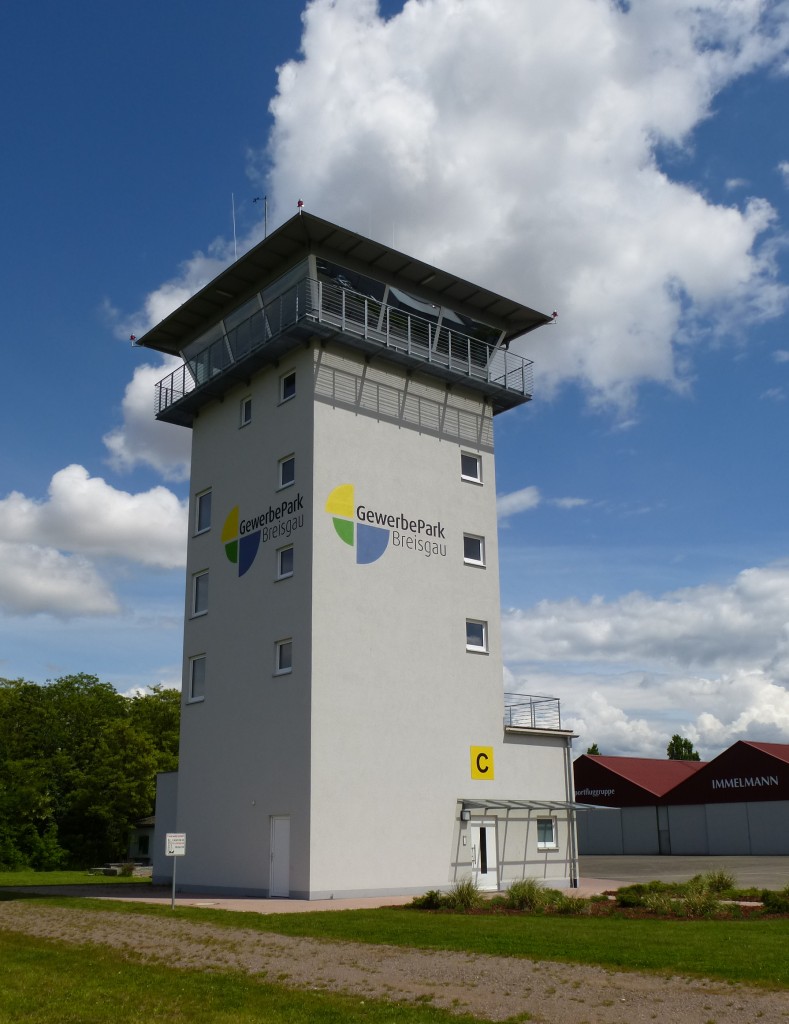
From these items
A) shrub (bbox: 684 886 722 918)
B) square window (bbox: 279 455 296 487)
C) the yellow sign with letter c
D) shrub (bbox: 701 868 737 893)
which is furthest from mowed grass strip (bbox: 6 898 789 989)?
square window (bbox: 279 455 296 487)

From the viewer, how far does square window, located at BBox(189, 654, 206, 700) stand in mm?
30188

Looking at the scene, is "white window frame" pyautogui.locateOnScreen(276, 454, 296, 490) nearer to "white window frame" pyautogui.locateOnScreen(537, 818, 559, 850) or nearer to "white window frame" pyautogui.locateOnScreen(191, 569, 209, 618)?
"white window frame" pyautogui.locateOnScreen(191, 569, 209, 618)

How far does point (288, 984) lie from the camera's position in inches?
465

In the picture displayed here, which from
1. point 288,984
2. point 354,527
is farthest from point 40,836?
point 288,984

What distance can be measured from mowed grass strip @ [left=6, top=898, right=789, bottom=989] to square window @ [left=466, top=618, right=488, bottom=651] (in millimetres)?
9841

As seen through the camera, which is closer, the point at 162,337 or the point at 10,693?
the point at 162,337

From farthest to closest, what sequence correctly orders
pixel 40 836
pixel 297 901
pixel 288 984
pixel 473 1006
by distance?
pixel 40 836, pixel 297 901, pixel 288 984, pixel 473 1006

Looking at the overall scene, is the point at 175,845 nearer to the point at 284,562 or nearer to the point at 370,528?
the point at 284,562

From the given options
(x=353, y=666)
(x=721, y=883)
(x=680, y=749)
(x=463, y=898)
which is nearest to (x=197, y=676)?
(x=353, y=666)

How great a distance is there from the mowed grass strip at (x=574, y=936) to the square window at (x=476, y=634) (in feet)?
32.3

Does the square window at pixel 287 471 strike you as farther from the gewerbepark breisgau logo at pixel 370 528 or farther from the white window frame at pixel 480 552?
the white window frame at pixel 480 552

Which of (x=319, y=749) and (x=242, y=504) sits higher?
(x=242, y=504)

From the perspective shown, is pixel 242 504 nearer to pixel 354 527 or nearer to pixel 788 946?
pixel 354 527

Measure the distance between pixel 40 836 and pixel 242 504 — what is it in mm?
37140
